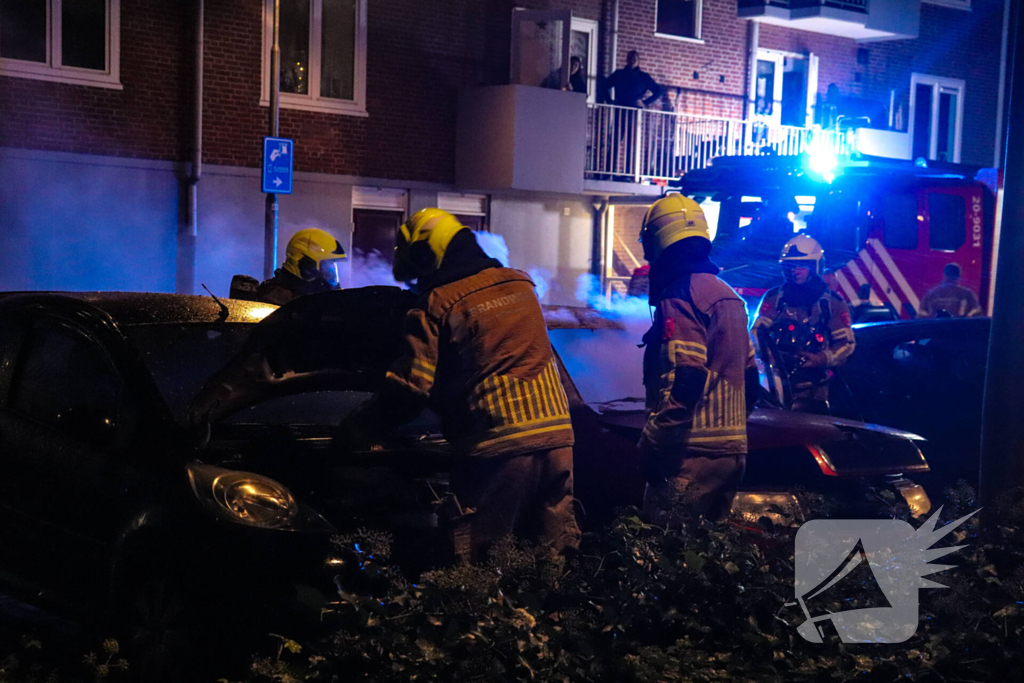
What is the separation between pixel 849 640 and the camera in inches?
147

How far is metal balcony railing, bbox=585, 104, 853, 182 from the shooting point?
65.1 ft

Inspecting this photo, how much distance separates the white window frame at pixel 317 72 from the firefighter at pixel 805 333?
10213 millimetres

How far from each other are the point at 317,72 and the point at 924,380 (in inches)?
452

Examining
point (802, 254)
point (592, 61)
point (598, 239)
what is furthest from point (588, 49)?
point (802, 254)

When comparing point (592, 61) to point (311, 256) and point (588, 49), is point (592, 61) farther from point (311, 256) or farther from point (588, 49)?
point (311, 256)

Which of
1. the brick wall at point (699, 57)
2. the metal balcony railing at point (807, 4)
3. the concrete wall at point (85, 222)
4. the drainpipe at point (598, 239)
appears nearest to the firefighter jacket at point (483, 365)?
the concrete wall at point (85, 222)

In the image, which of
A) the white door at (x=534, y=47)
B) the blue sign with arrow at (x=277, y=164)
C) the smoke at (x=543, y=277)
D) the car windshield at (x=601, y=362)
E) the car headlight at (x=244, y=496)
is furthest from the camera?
the smoke at (x=543, y=277)

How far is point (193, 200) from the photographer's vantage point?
16.0 metres

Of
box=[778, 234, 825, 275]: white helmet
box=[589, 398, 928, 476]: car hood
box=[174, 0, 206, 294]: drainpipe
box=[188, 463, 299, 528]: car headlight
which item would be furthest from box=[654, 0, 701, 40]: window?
box=[188, 463, 299, 528]: car headlight

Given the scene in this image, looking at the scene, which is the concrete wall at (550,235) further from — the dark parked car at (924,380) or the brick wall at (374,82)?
the dark parked car at (924,380)

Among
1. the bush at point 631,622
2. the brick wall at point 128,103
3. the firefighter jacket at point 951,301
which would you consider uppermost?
the brick wall at point 128,103

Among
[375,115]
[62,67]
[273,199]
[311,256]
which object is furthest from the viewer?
[375,115]

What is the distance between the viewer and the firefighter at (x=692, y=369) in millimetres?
4652

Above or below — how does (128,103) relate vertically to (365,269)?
above
